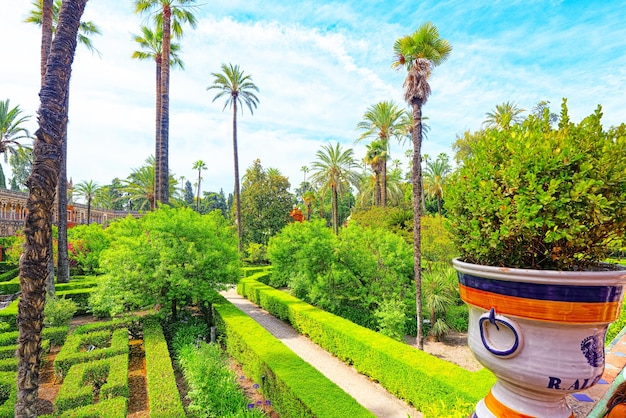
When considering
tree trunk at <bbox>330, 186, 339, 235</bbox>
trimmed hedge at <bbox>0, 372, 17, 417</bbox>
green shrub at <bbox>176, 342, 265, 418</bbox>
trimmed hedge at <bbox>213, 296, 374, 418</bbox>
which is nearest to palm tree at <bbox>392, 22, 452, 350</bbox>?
trimmed hedge at <bbox>213, 296, 374, 418</bbox>

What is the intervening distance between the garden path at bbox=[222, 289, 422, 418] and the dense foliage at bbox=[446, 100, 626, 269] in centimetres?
559

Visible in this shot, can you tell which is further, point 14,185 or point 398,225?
point 14,185

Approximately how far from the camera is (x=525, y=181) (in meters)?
2.03

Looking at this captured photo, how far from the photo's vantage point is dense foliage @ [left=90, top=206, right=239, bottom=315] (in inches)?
454

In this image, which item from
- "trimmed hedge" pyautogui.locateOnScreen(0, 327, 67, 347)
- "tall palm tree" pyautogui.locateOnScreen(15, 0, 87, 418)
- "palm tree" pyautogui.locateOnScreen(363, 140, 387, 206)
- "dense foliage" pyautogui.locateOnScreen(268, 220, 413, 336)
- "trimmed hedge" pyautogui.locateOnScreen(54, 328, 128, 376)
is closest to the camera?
"tall palm tree" pyautogui.locateOnScreen(15, 0, 87, 418)

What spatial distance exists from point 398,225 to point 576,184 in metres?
20.7

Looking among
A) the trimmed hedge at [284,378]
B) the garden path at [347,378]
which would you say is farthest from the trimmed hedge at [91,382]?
the garden path at [347,378]

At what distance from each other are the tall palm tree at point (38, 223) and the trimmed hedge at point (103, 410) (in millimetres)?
1740

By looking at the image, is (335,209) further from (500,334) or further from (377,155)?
(500,334)

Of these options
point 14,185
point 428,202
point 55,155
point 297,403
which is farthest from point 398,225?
point 14,185

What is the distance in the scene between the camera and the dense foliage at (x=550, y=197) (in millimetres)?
1852

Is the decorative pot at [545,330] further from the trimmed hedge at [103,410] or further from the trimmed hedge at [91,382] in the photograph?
the trimmed hedge at [91,382]

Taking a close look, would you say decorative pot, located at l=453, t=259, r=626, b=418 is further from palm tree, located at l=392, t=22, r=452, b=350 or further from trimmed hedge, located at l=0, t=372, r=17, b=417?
palm tree, located at l=392, t=22, r=452, b=350

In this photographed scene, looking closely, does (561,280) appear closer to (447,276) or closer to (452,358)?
(452,358)
